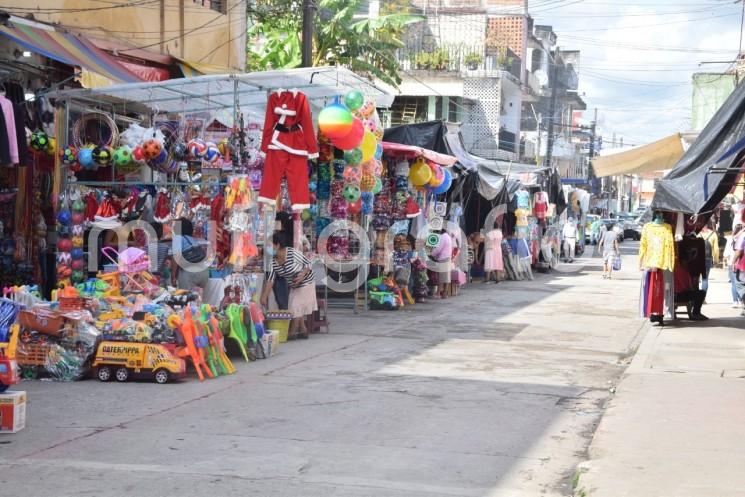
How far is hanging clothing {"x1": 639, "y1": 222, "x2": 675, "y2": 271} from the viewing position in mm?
15039

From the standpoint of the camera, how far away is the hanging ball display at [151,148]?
1232cm

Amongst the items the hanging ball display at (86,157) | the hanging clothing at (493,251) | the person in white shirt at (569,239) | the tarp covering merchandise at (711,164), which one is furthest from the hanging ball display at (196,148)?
the person in white shirt at (569,239)

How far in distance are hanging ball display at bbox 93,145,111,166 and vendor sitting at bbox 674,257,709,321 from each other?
9819 mm

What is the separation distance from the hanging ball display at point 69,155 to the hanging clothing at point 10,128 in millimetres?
1350

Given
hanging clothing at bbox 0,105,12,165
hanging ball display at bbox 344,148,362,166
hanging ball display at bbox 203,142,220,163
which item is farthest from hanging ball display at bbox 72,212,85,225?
hanging ball display at bbox 344,148,362,166

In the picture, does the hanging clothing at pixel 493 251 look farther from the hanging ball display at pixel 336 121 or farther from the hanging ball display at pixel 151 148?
the hanging ball display at pixel 151 148

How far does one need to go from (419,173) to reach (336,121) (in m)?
5.16

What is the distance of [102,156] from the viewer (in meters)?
12.3

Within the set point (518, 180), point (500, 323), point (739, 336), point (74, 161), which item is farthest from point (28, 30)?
point (518, 180)

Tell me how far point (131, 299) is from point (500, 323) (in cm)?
751

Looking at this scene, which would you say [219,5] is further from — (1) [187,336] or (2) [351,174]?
(1) [187,336]

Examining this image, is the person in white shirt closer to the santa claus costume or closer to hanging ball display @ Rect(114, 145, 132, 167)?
the santa claus costume

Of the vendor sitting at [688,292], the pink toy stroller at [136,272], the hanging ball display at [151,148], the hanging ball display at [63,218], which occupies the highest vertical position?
the hanging ball display at [151,148]

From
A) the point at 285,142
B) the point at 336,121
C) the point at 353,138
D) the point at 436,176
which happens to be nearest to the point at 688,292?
the point at 436,176
